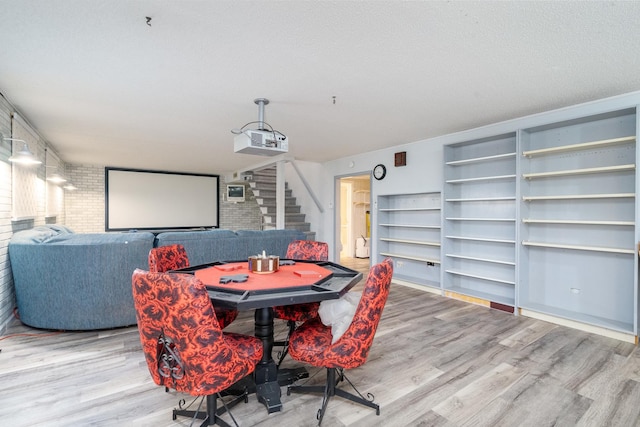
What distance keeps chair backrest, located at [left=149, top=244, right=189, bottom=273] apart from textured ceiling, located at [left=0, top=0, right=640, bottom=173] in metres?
1.50

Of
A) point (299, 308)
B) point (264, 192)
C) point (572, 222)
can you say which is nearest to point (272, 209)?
point (264, 192)

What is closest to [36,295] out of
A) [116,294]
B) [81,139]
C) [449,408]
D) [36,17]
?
[116,294]

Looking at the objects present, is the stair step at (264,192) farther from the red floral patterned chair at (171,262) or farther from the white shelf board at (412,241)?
the red floral patterned chair at (171,262)

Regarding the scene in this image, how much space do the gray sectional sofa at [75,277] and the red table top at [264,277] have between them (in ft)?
4.67

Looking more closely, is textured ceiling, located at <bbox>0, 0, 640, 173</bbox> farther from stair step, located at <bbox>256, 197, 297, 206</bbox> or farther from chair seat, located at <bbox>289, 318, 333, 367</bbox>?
stair step, located at <bbox>256, 197, 297, 206</bbox>

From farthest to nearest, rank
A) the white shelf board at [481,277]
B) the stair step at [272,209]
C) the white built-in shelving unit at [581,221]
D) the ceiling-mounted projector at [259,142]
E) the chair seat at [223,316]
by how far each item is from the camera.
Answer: the stair step at [272,209]
the white shelf board at [481,277]
the white built-in shelving unit at [581,221]
the ceiling-mounted projector at [259,142]
the chair seat at [223,316]

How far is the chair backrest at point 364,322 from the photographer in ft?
5.59

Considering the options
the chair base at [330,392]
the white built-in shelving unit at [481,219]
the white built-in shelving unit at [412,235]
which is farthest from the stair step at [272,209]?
the chair base at [330,392]

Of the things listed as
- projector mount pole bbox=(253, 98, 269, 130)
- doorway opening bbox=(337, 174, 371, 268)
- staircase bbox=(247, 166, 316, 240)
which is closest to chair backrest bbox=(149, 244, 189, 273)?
projector mount pole bbox=(253, 98, 269, 130)

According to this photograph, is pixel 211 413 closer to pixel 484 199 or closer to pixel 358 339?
pixel 358 339

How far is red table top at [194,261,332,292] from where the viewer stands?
5.97 feet

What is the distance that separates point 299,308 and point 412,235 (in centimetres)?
331

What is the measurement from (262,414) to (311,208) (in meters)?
5.72

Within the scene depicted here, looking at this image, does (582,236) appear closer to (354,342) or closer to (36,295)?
(354,342)
